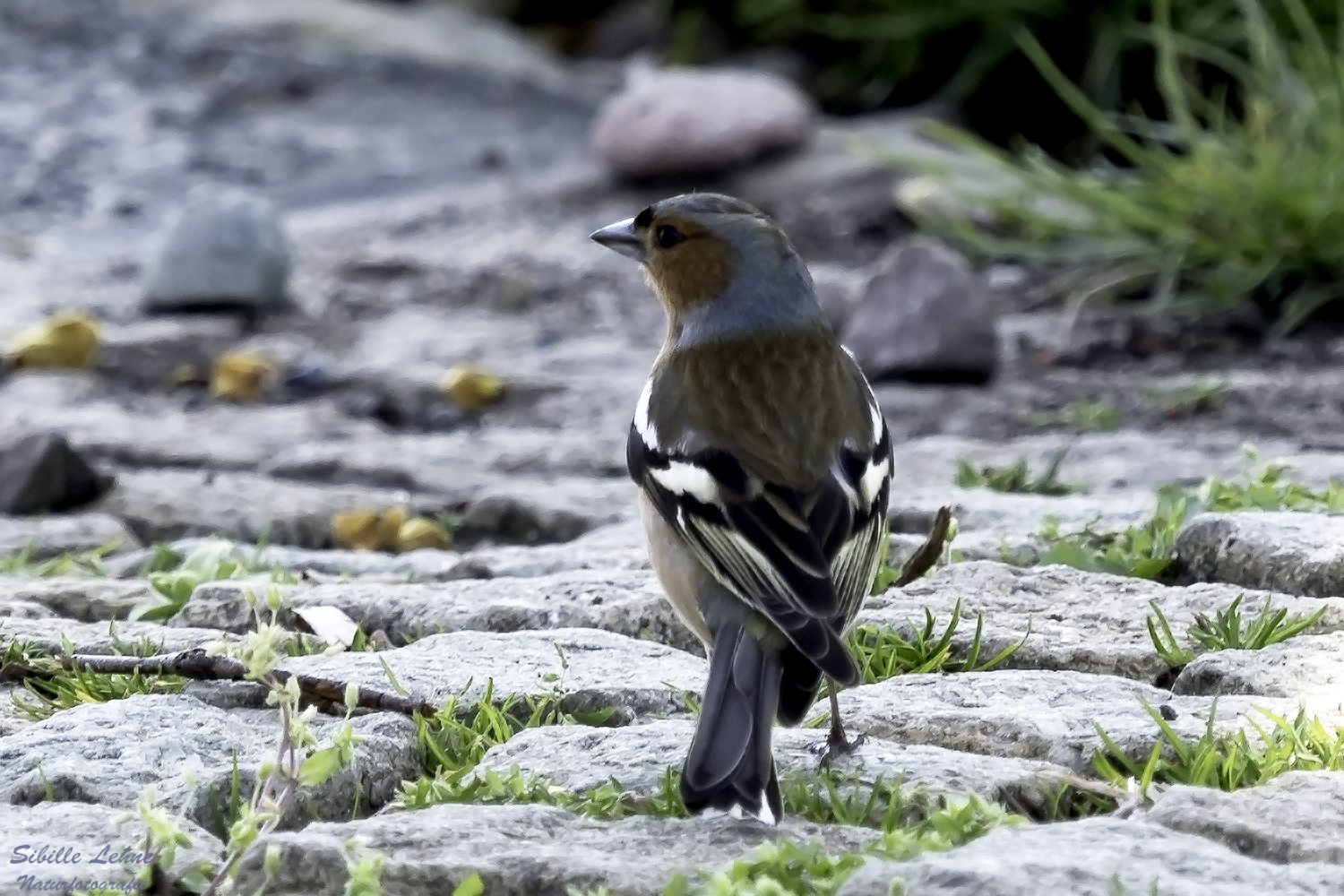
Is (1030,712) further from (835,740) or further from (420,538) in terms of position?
(420,538)

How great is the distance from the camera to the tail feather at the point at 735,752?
2439 millimetres

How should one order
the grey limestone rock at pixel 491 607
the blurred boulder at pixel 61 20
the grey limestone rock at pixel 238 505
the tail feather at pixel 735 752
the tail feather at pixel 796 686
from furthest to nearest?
the blurred boulder at pixel 61 20 → the grey limestone rock at pixel 238 505 → the grey limestone rock at pixel 491 607 → the tail feather at pixel 796 686 → the tail feather at pixel 735 752

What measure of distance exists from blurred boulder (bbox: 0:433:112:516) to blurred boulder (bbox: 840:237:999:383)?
2562 mm

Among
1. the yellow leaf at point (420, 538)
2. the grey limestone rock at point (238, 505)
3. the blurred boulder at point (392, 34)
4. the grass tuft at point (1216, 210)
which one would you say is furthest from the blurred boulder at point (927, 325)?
the blurred boulder at point (392, 34)

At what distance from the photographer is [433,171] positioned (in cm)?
1019

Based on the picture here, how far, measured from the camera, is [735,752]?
2.48m

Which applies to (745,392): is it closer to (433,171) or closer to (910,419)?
(910,419)

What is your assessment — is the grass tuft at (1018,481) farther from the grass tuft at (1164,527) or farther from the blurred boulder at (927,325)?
the blurred boulder at (927,325)

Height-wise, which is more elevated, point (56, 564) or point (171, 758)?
point (171, 758)

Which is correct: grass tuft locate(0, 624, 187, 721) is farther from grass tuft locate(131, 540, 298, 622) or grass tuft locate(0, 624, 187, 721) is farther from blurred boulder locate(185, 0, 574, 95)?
blurred boulder locate(185, 0, 574, 95)

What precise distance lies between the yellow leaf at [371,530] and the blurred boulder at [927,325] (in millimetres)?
2057

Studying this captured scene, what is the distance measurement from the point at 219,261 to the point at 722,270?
429 centimetres

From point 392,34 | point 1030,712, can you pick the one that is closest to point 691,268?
point 1030,712

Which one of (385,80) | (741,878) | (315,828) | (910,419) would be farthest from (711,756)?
(385,80)
